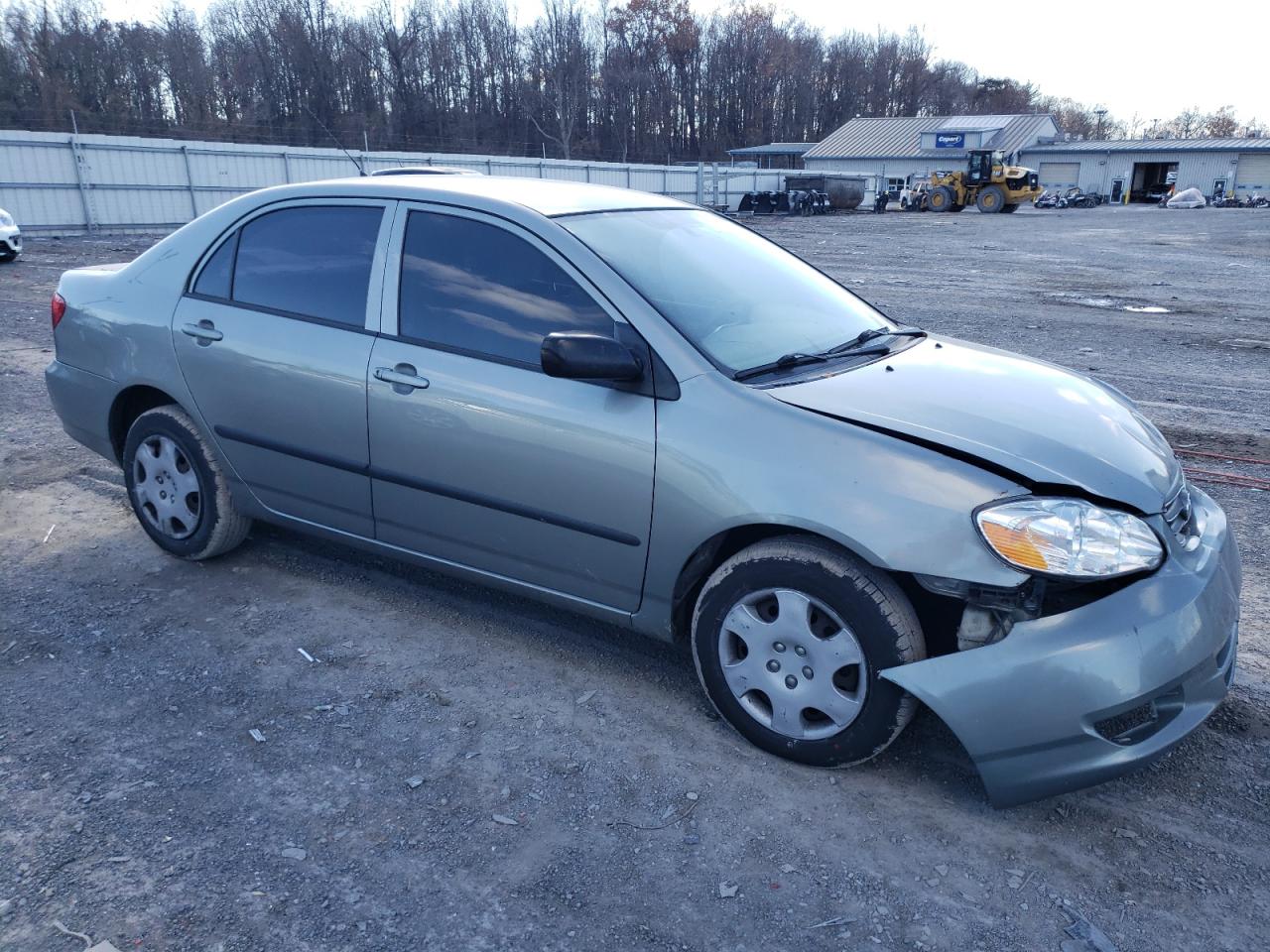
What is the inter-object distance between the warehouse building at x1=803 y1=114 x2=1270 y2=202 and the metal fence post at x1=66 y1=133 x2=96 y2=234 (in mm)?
50855

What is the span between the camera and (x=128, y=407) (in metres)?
4.38

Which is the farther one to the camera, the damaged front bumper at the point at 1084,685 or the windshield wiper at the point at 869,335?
the windshield wiper at the point at 869,335

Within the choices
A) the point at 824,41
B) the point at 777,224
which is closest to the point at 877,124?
the point at 824,41

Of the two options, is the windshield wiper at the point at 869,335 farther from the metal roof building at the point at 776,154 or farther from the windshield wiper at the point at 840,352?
the metal roof building at the point at 776,154

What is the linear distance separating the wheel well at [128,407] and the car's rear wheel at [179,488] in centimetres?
8

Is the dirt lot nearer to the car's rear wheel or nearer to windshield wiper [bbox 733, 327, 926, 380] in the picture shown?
the car's rear wheel

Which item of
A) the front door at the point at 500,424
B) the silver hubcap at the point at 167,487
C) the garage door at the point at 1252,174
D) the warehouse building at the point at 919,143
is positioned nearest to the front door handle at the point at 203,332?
the silver hubcap at the point at 167,487

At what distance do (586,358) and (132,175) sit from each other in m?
26.2

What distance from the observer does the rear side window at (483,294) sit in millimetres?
3209

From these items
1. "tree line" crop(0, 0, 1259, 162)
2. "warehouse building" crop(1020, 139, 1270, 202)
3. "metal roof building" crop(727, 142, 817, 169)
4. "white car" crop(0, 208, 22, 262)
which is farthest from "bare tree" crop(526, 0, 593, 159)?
"white car" crop(0, 208, 22, 262)

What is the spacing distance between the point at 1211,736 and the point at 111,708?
11.8 feet

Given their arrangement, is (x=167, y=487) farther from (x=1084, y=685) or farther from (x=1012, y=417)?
(x=1084, y=685)

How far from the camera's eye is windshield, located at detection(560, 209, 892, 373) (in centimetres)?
320

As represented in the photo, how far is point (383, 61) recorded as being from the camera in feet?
222
